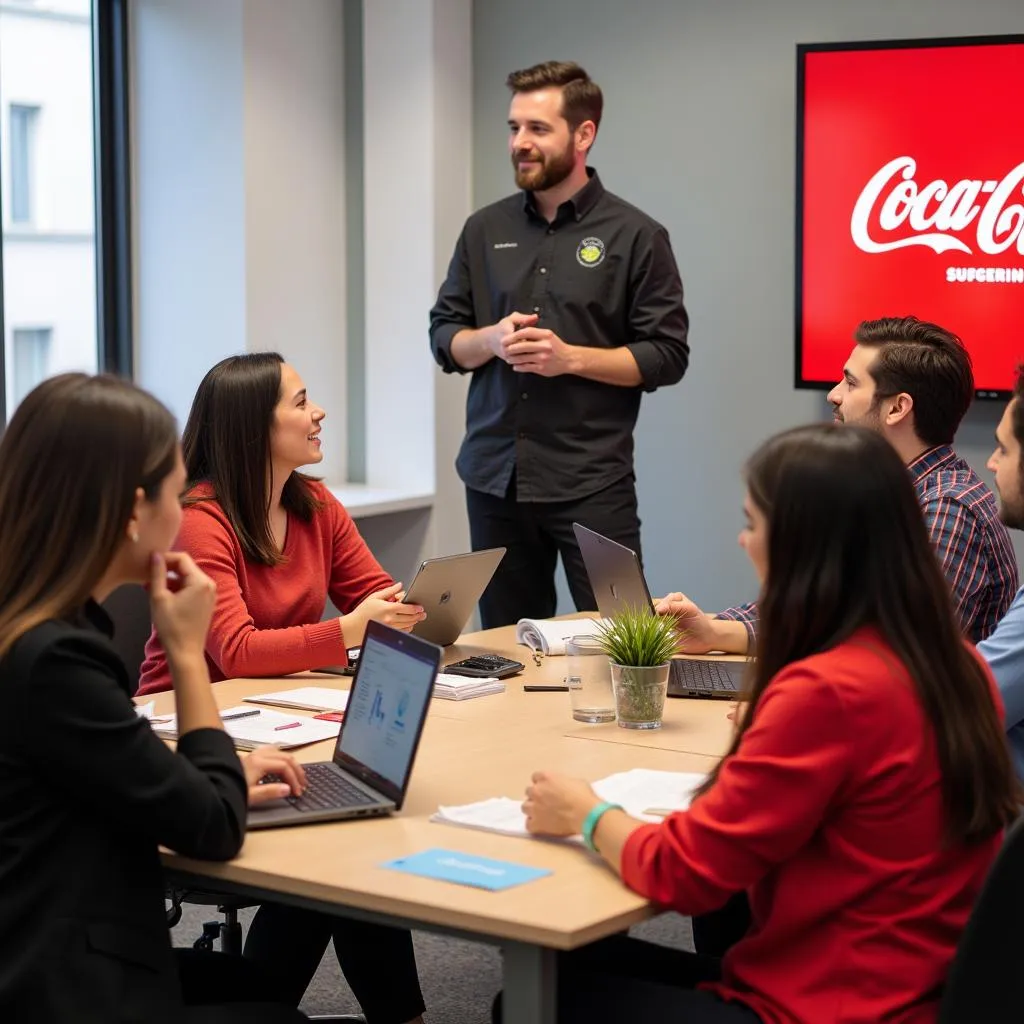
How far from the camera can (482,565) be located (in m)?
2.77

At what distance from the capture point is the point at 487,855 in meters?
1.68

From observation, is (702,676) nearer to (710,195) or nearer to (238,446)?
(238,446)

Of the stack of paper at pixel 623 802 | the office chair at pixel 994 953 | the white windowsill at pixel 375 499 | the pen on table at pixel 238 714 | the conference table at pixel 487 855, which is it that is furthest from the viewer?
the white windowsill at pixel 375 499

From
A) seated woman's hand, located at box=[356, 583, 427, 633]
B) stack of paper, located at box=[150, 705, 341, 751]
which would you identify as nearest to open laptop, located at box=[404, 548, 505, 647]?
seated woman's hand, located at box=[356, 583, 427, 633]

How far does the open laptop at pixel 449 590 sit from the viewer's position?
2605 mm

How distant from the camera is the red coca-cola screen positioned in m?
4.12

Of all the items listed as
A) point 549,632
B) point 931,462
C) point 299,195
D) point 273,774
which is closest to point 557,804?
point 273,774

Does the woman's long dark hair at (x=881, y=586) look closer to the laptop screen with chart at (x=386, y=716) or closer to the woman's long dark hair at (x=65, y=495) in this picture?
the laptop screen with chart at (x=386, y=716)

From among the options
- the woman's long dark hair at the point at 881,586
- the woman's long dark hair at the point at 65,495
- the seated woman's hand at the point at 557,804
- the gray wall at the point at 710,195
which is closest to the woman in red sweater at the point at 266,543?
the seated woman's hand at the point at 557,804

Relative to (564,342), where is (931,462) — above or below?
below

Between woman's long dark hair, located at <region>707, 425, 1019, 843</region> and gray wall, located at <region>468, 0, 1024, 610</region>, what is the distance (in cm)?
285

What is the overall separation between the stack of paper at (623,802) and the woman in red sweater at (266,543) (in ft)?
2.13

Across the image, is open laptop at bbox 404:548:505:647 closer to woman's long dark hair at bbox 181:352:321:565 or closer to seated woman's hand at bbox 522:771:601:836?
woman's long dark hair at bbox 181:352:321:565

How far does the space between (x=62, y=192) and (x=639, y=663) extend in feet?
9.33
